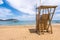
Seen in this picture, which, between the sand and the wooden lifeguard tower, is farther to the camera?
the wooden lifeguard tower

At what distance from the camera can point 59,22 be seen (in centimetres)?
754

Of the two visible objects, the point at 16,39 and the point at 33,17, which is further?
the point at 33,17

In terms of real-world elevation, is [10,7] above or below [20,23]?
above

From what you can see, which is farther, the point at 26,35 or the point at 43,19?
the point at 43,19

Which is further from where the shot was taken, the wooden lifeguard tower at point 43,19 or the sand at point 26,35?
the wooden lifeguard tower at point 43,19

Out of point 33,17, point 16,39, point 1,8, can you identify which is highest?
point 1,8

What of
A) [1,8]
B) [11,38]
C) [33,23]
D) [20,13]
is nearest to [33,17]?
[33,23]

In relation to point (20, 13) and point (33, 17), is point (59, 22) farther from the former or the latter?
point (20, 13)

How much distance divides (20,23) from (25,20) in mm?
346

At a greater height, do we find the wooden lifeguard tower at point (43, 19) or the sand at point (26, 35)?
the wooden lifeguard tower at point (43, 19)

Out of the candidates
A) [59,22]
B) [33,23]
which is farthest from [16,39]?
[59,22]

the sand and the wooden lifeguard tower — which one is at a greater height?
the wooden lifeguard tower

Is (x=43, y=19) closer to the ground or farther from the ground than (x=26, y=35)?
farther from the ground

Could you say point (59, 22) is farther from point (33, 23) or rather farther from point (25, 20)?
point (25, 20)
